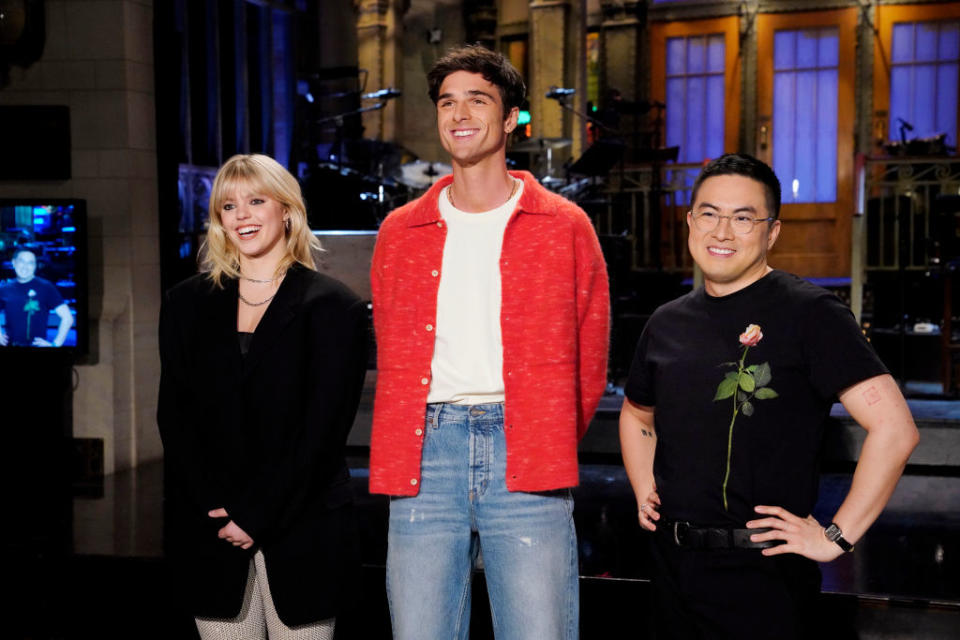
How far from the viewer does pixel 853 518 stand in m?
1.67

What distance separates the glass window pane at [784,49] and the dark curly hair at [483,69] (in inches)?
377

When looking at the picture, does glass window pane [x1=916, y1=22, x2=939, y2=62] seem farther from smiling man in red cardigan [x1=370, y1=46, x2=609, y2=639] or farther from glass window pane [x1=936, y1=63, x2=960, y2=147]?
smiling man in red cardigan [x1=370, y1=46, x2=609, y2=639]

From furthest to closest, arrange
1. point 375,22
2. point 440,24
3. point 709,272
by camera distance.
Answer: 1. point 440,24
2. point 375,22
3. point 709,272

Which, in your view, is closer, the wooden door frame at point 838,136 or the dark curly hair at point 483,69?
the dark curly hair at point 483,69

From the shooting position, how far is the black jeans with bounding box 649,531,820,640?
1704mm

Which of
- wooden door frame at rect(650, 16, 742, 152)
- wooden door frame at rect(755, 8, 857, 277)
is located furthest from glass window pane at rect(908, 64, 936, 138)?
wooden door frame at rect(650, 16, 742, 152)

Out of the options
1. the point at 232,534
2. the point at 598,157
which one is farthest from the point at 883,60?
the point at 232,534

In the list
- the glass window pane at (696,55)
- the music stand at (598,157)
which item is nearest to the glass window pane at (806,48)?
the glass window pane at (696,55)

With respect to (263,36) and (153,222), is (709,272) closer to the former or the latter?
(153,222)

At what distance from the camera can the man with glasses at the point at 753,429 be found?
1.67m

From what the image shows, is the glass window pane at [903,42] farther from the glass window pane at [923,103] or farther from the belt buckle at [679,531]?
the belt buckle at [679,531]

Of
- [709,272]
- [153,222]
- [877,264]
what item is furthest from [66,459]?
[877,264]

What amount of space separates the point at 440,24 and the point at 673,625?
1005cm

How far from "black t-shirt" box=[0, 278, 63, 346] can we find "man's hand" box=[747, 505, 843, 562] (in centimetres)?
417
